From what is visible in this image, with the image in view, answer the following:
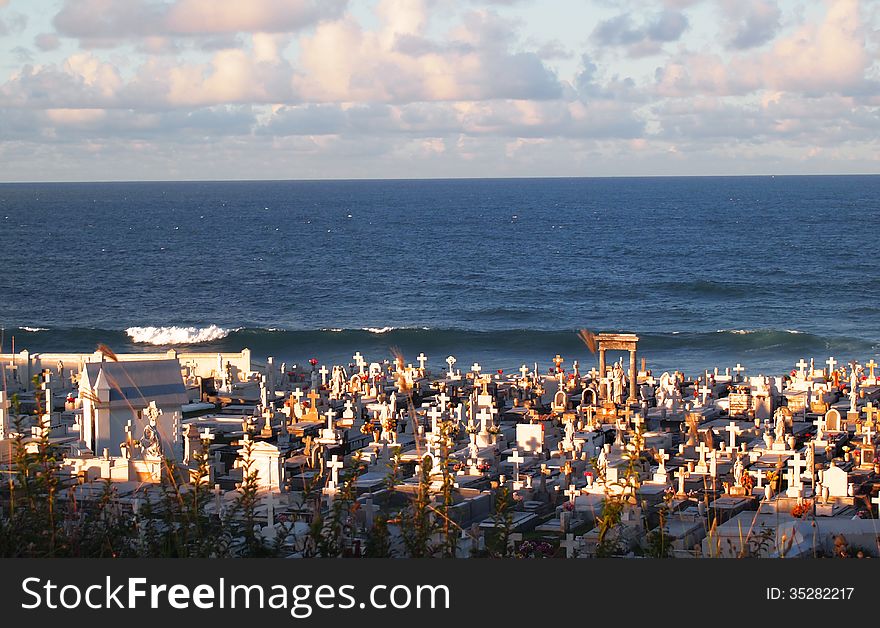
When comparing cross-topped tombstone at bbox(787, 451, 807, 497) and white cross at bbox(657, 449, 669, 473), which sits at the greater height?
cross-topped tombstone at bbox(787, 451, 807, 497)


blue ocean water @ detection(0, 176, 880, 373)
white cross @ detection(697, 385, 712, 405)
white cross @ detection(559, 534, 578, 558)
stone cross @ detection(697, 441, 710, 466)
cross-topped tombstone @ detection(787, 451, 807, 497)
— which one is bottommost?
blue ocean water @ detection(0, 176, 880, 373)

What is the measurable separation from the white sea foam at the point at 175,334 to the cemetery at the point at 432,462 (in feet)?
85.8

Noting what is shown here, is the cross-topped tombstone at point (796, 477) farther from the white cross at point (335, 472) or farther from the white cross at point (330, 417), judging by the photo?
the white cross at point (330, 417)

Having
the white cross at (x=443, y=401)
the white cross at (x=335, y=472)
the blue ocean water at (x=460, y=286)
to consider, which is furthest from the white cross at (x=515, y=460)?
the blue ocean water at (x=460, y=286)

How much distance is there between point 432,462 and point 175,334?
49.1 meters

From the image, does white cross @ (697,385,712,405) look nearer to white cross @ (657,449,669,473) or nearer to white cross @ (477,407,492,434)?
white cross @ (477,407,492,434)

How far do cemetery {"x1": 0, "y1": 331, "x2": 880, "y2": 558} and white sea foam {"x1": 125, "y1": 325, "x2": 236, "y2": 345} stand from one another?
26.1 m

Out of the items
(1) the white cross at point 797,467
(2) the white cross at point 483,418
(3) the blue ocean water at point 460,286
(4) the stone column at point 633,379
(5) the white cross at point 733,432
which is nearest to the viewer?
(1) the white cross at point 797,467

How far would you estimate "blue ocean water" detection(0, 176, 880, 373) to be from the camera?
57.1 meters

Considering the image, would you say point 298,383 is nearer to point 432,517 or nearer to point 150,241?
point 432,517

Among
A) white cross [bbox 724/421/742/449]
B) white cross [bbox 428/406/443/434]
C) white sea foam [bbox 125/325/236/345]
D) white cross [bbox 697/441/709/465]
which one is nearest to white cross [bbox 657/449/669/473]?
white cross [bbox 697/441/709/465]

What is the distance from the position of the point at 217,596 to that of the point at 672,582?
230 centimetres

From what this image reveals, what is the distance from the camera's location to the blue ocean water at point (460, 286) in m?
57.1

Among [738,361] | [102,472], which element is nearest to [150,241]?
[738,361]
